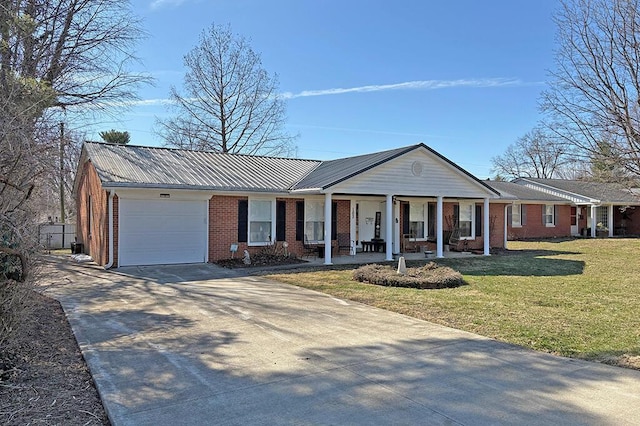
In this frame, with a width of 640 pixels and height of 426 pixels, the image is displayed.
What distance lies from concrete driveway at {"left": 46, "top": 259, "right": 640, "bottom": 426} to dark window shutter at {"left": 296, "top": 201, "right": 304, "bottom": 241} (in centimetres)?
837

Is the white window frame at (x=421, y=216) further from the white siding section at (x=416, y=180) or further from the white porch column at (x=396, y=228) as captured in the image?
the white siding section at (x=416, y=180)

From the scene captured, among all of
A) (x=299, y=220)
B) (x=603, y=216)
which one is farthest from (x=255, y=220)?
(x=603, y=216)

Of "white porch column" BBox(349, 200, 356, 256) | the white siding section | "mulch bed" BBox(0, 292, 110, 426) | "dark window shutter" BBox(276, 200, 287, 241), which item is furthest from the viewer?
"white porch column" BBox(349, 200, 356, 256)

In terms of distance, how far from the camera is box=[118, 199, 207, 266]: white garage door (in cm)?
1345

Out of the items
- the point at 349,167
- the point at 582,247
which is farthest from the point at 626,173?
the point at 582,247

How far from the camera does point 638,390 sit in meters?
4.32

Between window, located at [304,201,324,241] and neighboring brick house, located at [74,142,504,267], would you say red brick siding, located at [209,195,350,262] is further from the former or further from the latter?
window, located at [304,201,324,241]

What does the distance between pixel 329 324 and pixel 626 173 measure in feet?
38.1

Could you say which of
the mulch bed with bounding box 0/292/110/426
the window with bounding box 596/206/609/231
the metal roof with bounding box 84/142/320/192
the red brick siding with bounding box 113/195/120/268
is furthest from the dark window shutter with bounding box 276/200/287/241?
the window with bounding box 596/206/609/231

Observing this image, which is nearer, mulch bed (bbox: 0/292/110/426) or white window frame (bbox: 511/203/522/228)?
mulch bed (bbox: 0/292/110/426)

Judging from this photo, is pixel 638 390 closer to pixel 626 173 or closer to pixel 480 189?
pixel 626 173

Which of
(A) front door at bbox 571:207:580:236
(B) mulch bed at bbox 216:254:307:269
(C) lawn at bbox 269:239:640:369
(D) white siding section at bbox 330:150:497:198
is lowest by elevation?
(C) lawn at bbox 269:239:640:369

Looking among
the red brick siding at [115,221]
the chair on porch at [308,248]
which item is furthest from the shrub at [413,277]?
the red brick siding at [115,221]

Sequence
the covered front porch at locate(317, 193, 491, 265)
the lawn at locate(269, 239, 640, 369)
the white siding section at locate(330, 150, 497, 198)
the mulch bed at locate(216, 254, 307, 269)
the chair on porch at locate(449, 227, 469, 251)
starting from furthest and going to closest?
the chair on porch at locate(449, 227, 469, 251)
the covered front porch at locate(317, 193, 491, 265)
the white siding section at locate(330, 150, 497, 198)
the mulch bed at locate(216, 254, 307, 269)
the lawn at locate(269, 239, 640, 369)
